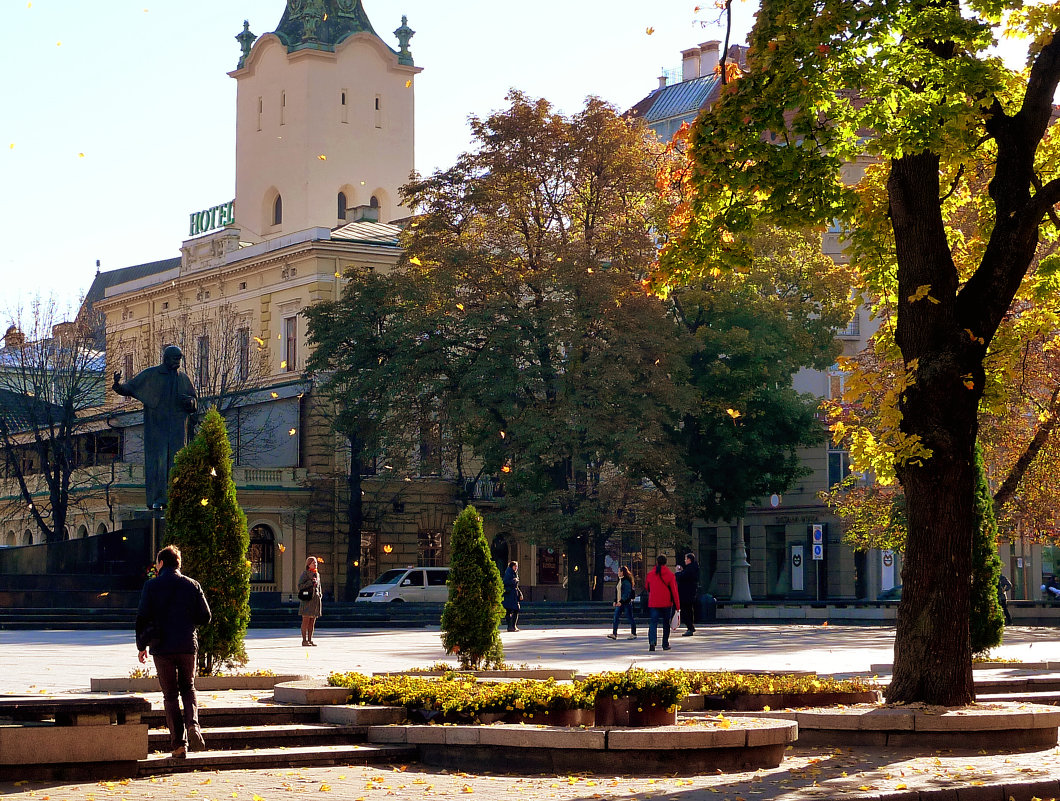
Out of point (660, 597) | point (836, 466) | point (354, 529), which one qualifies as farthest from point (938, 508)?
point (836, 466)

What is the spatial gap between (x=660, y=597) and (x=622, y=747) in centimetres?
1556

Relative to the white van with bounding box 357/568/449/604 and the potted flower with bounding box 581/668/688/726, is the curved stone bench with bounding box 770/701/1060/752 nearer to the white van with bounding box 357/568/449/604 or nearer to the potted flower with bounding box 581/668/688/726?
the potted flower with bounding box 581/668/688/726

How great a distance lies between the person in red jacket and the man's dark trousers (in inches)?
609

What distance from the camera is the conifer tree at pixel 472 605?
62.1 ft

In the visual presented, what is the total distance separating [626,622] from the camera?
145 ft

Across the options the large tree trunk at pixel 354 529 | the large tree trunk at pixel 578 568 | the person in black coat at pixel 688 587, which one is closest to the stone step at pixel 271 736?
the person in black coat at pixel 688 587

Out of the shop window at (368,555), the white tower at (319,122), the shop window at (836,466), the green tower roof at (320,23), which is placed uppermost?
the green tower roof at (320,23)

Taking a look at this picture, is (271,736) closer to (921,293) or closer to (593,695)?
(593,695)

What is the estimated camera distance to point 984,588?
74.2ft

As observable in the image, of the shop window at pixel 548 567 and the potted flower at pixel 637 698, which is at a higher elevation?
the shop window at pixel 548 567

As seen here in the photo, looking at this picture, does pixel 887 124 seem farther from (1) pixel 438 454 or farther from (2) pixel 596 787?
(1) pixel 438 454

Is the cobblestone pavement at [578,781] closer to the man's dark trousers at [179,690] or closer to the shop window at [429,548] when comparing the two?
the man's dark trousers at [179,690]

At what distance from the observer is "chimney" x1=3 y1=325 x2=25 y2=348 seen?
58.2m

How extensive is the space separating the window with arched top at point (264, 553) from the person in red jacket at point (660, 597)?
33.3 meters
